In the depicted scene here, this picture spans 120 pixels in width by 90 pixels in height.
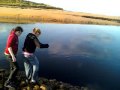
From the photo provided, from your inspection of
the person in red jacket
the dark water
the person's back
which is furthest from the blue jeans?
the dark water

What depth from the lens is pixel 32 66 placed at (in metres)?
17.5

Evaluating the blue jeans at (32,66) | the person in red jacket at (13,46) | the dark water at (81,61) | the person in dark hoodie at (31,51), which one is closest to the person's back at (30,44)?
the person in dark hoodie at (31,51)

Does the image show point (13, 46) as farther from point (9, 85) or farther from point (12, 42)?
point (9, 85)

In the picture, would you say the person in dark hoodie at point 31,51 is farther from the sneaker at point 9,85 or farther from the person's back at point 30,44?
the sneaker at point 9,85

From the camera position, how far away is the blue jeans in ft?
56.6

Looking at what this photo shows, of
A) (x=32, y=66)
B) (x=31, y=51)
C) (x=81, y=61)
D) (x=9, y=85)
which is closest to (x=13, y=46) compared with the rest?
(x=31, y=51)

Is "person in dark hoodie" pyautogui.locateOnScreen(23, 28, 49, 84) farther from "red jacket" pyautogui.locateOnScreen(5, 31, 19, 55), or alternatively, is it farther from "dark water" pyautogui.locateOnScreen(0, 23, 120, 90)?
"dark water" pyautogui.locateOnScreen(0, 23, 120, 90)

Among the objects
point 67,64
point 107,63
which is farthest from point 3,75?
point 107,63

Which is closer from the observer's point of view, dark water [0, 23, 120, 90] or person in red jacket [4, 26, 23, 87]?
person in red jacket [4, 26, 23, 87]

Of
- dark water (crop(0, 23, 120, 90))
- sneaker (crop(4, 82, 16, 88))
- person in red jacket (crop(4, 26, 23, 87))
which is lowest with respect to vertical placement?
dark water (crop(0, 23, 120, 90))

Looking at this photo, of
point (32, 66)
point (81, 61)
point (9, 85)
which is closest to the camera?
point (9, 85)

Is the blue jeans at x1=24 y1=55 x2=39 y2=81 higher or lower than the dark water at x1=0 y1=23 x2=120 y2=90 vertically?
higher

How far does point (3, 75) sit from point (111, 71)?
10.2 metres

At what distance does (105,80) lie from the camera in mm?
24422
